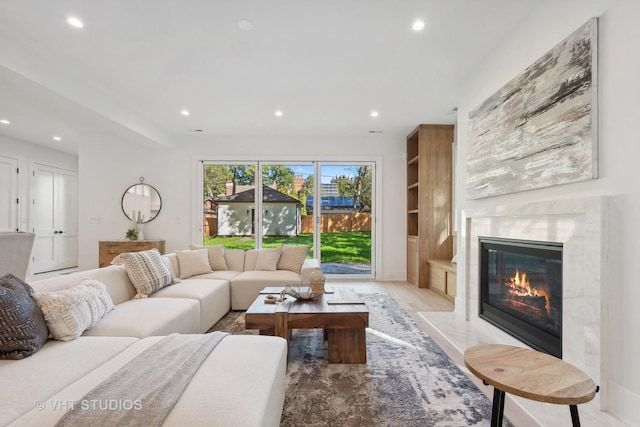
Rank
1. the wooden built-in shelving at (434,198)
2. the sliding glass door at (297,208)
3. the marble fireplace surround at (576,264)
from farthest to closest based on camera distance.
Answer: the sliding glass door at (297,208)
the wooden built-in shelving at (434,198)
the marble fireplace surround at (576,264)

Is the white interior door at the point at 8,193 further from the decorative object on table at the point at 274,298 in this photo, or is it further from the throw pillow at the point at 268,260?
the decorative object on table at the point at 274,298

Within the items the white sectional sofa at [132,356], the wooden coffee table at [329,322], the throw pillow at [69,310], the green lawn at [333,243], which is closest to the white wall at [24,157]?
the green lawn at [333,243]

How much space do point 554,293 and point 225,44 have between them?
3144 mm

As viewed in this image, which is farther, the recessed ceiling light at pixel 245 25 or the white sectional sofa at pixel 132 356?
the recessed ceiling light at pixel 245 25

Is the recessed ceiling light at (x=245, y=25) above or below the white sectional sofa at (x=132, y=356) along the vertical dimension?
above

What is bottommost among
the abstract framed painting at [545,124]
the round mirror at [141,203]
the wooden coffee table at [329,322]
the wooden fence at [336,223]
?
the wooden coffee table at [329,322]

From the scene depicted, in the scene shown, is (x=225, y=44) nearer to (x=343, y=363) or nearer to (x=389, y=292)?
(x=343, y=363)

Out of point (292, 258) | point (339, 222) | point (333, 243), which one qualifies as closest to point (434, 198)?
point (339, 222)

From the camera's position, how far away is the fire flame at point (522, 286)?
7.62ft

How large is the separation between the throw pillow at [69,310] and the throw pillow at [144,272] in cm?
80

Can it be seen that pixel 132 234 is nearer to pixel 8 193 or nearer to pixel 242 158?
pixel 242 158

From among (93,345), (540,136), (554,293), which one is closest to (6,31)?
(93,345)

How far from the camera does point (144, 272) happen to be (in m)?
2.99

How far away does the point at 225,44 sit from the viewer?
2.78 m
